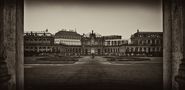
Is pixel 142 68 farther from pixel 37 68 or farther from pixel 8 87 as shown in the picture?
pixel 8 87

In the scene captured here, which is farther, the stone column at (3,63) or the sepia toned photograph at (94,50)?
the sepia toned photograph at (94,50)

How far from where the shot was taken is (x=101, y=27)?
31.6 feet

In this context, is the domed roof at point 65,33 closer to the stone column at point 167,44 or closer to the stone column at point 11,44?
the stone column at point 11,44

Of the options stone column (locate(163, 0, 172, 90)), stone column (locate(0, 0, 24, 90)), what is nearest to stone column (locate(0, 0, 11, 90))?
stone column (locate(0, 0, 24, 90))

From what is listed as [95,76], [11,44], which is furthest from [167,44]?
[11,44]

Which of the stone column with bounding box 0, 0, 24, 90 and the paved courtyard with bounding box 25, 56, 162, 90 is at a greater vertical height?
the stone column with bounding box 0, 0, 24, 90

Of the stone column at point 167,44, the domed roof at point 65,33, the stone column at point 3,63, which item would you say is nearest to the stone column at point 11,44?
the stone column at point 3,63

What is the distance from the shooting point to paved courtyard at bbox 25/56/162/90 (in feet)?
30.5

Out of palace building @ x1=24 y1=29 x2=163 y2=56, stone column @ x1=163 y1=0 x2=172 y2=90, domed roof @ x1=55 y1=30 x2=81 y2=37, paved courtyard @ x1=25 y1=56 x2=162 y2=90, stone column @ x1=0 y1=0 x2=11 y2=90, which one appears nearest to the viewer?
stone column @ x1=0 y1=0 x2=11 y2=90

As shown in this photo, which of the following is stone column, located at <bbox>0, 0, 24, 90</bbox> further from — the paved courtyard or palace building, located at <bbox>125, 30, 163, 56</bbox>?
palace building, located at <bbox>125, 30, 163, 56</bbox>

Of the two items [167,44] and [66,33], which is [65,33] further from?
[167,44]

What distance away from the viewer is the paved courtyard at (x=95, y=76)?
928 cm

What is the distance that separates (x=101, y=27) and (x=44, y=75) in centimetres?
305

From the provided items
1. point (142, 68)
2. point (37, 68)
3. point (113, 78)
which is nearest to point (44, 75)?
point (37, 68)
